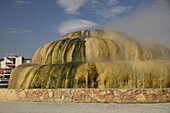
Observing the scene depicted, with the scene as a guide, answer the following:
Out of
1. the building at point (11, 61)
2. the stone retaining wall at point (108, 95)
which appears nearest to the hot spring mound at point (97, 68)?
the stone retaining wall at point (108, 95)

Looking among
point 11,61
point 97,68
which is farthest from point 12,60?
point 97,68

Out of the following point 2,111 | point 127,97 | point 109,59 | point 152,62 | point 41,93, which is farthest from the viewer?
point 109,59

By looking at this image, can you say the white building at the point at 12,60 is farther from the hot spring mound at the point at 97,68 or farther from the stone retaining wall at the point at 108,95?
the stone retaining wall at the point at 108,95

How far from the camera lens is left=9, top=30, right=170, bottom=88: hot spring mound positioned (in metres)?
10.0

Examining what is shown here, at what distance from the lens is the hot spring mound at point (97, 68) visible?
32.8 feet

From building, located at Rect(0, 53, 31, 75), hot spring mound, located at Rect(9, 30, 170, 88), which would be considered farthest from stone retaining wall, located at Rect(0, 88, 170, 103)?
building, located at Rect(0, 53, 31, 75)

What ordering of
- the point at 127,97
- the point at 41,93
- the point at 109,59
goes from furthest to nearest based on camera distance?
the point at 109,59
the point at 41,93
the point at 127,97

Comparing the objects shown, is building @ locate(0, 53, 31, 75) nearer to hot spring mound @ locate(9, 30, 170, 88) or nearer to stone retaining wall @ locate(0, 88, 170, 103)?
hot spring mound @ locate(9, 30, 170, 88)

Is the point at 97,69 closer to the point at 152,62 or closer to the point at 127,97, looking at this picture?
the point at 127,97

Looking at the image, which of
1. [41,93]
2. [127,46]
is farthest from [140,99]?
[127,46]

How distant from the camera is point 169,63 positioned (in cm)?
1130

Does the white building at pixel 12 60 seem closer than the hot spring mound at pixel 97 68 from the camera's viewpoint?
No

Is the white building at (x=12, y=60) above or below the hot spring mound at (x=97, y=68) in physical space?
above

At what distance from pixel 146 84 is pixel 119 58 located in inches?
117
